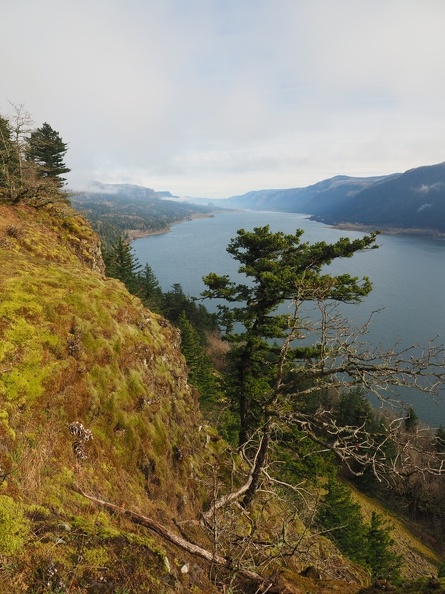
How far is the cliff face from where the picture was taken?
393 cm

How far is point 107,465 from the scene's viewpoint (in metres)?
6.49

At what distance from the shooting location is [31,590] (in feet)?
10.9

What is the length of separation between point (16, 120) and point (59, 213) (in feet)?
22.2

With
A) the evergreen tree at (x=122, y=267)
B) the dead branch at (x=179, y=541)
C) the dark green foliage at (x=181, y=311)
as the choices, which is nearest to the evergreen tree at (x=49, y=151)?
the evergreen tree at (x=122, y=267)

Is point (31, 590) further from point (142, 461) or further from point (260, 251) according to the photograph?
point (260, 251)

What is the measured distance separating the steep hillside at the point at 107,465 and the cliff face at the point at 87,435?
0.02m

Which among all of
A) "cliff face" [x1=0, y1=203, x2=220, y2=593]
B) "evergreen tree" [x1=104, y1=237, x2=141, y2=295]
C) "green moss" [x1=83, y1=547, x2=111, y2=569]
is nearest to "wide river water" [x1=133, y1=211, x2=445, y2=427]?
"cliff face" [x1=0, y1=203, x2=220, y2=593]

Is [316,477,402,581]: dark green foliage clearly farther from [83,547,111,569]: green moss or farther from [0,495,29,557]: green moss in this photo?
[0,495,29,557]: green moss

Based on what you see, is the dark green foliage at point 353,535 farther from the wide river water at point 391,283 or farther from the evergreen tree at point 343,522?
the wide river water at point 391,283

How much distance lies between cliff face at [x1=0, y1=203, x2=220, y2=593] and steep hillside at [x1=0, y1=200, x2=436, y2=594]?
0.08 ft

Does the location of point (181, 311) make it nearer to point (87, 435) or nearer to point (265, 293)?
point (265, 293)

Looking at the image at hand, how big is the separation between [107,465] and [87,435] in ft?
2.53

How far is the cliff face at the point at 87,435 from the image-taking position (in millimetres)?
3934

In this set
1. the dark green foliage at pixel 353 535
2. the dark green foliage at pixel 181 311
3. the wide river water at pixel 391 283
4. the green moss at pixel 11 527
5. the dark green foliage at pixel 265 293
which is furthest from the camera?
the wide river water at pixel 391 283
